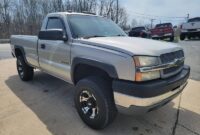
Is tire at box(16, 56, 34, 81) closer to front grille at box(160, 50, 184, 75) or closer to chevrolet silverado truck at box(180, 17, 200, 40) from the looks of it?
front grille at box(160, 50, 184, 75)

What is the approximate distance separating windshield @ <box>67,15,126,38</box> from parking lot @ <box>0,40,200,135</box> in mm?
1472

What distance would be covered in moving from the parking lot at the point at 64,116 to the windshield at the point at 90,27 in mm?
1472

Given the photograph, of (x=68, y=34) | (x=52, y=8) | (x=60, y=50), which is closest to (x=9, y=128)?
(x=60, y=50)

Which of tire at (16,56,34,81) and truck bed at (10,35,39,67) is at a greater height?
truck bed at (10,35,39,67)

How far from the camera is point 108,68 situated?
3139 millimetres

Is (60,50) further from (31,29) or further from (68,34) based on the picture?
(31,29)

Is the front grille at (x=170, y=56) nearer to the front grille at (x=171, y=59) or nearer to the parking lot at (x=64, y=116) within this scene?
the front grille at (x=171, y=59)

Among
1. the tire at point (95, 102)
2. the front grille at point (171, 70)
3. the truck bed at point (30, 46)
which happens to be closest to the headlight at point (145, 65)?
the front grille at point (171, 70)

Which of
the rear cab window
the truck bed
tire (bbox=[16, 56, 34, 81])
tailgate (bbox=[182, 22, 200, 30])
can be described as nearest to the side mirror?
the rear cab window

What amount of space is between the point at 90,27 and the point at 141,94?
2.02m

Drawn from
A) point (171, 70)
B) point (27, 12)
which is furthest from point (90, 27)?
point (27, 12)

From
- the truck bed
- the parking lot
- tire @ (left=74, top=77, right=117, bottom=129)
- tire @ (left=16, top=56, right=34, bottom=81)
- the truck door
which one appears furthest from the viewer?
tire @ (left=16, top=56, right=34, bottom=81)

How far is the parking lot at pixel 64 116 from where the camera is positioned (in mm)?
3561

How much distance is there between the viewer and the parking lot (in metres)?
3.56
